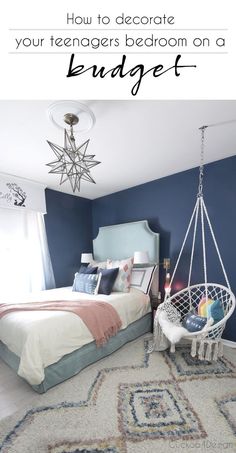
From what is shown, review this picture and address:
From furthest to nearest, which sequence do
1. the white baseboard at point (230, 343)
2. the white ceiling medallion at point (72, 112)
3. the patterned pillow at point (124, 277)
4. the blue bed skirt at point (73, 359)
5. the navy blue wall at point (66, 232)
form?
the navy blue wall at point (66, 232)
the patterned pillow at point (124, 277)
the white baseboard at point (230, 343)
the blue bed skirt at point (73, 359)
the white ceiling medallion at point (72, 112)

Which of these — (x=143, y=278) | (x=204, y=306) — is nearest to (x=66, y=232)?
(x=143, y=278)

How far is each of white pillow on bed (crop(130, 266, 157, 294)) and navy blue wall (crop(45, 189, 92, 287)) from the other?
5.02 feet

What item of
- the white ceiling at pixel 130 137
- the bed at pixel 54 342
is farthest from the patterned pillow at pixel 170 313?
the white ceiling at pixel 130 137

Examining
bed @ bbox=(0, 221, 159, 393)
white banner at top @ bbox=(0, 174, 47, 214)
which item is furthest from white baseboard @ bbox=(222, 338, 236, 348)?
white banner at top @ bbox=(0, 174, 47, 214)

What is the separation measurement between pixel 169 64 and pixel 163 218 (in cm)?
229

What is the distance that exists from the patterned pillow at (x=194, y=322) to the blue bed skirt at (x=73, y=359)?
771mm

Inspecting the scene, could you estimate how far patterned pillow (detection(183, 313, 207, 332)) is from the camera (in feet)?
7.07

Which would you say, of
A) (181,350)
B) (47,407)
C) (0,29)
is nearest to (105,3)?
(0,29)

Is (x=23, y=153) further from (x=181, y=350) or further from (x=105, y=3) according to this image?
(x=181, y=350)

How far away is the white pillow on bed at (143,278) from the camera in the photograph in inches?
122

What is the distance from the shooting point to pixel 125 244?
3.70m

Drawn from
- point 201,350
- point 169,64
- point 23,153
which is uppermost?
point 169,64

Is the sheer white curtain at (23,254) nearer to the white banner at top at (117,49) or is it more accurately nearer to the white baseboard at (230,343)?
the white banner at top at (117,49)

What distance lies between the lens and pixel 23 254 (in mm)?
3531
